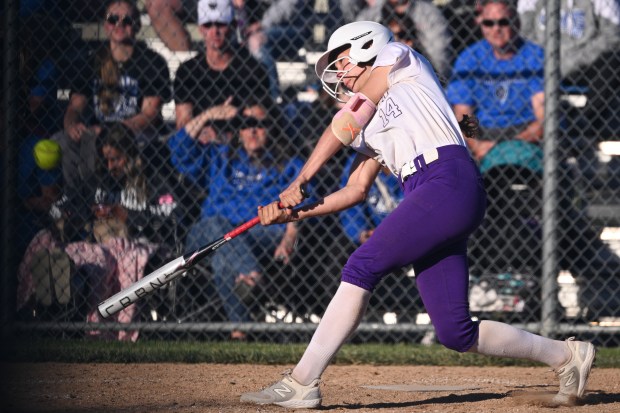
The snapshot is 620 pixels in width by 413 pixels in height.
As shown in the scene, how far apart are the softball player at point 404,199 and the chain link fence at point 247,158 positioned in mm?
2287

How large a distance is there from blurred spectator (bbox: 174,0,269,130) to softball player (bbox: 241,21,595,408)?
248 cm

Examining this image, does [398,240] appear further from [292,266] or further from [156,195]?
[156,195]

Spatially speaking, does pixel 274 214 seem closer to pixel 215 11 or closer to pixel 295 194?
pixel 295 194

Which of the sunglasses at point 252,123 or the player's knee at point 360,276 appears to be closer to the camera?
the player's knee at point 360,276

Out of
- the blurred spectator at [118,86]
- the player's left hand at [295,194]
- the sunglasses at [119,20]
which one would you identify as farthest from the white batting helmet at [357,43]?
the sunglasses at [119,20]

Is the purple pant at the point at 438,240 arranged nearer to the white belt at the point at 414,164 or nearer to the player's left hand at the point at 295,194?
the white belt at the point at 414,164

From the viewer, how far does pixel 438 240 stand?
411 centimetres

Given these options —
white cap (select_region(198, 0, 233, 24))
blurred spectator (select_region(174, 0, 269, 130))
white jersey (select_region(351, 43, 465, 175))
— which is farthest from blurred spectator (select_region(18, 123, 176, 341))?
white jersey (select_region(351, 43, 465, 175))

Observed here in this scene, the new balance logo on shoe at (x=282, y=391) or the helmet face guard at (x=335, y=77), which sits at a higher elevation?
the helmet face guard at (x=335, y=77)

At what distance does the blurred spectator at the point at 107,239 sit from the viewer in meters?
6.72

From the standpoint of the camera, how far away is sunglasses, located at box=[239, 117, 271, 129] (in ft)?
22.5

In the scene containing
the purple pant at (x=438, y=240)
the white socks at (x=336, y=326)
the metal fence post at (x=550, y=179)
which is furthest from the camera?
the metal fence post at (x=550, y=179)

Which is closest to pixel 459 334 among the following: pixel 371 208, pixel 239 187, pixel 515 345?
pixel 515 345

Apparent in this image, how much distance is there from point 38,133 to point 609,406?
4135mm
